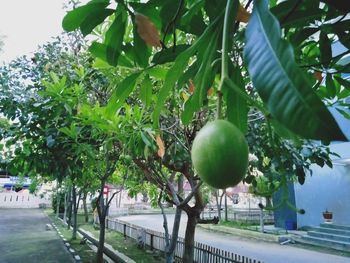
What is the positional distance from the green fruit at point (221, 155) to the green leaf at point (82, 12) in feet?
2.28

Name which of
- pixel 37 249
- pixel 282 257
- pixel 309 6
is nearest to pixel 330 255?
pixel 282 257

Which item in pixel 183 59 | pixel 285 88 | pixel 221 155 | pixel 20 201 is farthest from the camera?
pixel 20 201

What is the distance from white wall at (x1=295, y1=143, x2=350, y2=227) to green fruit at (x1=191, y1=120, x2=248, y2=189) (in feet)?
40.9

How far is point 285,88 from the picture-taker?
1.58ft

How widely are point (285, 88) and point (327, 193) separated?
1433cm

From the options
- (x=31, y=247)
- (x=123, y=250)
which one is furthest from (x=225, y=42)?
(x=31, y=247)

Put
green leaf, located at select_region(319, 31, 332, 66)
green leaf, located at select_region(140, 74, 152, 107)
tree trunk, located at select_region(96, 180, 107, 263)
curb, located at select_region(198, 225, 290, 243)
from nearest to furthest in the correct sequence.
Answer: green leaf, located at select_region(319, 31, 332, 66) < green leaf, located at select_region(140, 74, 152, 107) < tree trunk, located at select_region(96, 180, 107, 263) < curb, located at select_region(198, 225, 290, 243)

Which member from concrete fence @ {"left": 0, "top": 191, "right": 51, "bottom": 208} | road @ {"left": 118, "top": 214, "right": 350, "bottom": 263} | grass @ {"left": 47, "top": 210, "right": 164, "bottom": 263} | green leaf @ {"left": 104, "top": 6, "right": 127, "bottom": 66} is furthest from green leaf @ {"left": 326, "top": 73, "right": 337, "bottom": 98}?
concrete fence @ {"left": 0, "top": 191, "right": 51, "bottom": 208}

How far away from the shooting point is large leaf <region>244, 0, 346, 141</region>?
452 millimetres

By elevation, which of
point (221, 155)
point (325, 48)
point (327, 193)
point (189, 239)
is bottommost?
point (189, 239)

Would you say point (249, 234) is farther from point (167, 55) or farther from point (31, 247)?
point (167, 55)

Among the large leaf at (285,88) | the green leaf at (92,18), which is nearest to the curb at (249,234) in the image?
the green leaf at (92,18)

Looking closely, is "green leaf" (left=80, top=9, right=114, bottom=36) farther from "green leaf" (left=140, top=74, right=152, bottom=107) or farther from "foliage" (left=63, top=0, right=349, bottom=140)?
"green leaf" (left=140, top=74, right=152, bottom=107)

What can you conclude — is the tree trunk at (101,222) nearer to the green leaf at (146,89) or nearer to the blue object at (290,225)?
the green leaf at (146,89)
